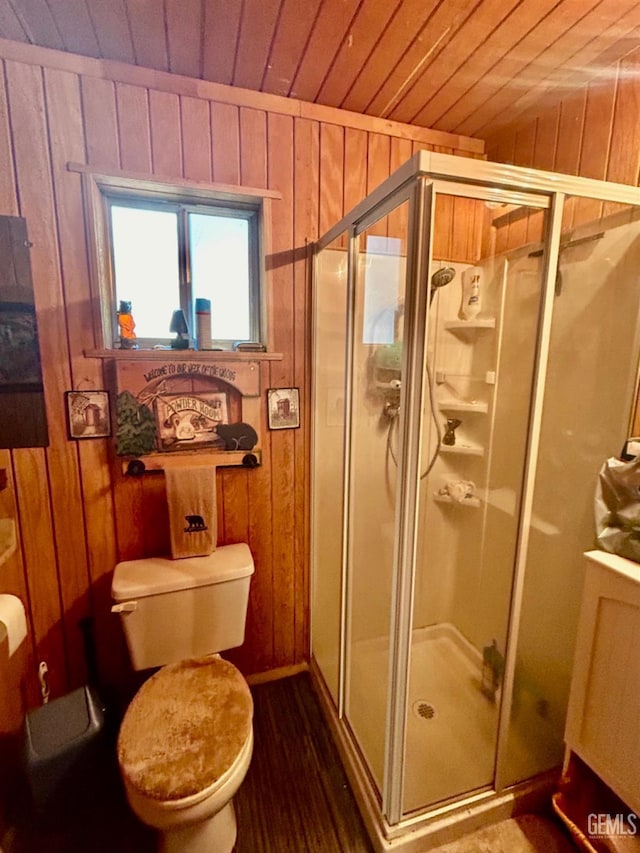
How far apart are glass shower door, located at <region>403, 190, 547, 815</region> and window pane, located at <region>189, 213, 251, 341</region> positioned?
2.54 feet

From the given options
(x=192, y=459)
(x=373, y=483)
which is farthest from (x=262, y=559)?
(x=373, y=483)

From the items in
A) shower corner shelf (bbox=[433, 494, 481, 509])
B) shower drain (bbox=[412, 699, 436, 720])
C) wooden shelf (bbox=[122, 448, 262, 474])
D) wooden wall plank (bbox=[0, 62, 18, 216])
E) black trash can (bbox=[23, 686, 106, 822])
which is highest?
wooden wall plank (bbox=[0, 62, 18, 216])

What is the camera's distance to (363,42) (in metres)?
1.23

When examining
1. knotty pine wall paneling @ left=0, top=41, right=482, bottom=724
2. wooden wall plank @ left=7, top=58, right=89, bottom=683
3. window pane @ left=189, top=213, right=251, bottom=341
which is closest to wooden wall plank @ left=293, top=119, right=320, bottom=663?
knotty pine wall paneling @ left=0, top=41, right=482, bottom=724

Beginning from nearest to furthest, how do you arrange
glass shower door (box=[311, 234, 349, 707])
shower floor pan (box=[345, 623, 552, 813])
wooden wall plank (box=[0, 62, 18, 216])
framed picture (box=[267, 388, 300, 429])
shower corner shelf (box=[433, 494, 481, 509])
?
wooden wall plank (box=[0, 62, 18, 216]), shower floor pan (box=[345, 623, 552, 813]), glass shower door (box=[311, 234, 349, 707]), framed picture (box=[267, 388, 300, 429]), shower corner shelf (box=[433, 494, 481, 509])

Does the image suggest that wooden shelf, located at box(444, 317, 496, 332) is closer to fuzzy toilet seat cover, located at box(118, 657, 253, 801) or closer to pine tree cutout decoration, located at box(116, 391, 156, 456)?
pine tree cutout decoration, located at box(116, 391, 156, 456)

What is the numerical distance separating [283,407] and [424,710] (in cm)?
136

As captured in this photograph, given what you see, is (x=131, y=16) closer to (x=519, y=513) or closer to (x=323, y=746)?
(x=519, y=513)

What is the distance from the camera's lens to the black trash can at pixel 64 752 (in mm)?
1251

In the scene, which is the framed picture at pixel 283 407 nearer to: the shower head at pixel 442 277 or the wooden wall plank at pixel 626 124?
the shower head at pixel 442 277

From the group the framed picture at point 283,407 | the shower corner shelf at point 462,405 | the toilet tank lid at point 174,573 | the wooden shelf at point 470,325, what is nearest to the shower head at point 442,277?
the wooden shelf at point 470,325

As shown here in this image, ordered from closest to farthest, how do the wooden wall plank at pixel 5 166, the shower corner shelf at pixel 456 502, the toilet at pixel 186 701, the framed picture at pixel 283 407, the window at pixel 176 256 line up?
1. the toilet at pixel 186 701
2. the wooden wall plank at pixel 5 166
3. the window at pixel 176 256
4. the framed picture at pixel 283 407
5. the shower corner shelf at pixel 456 502

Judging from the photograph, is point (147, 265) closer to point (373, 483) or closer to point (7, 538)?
point (7, 538)

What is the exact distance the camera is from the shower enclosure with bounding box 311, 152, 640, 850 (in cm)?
111
